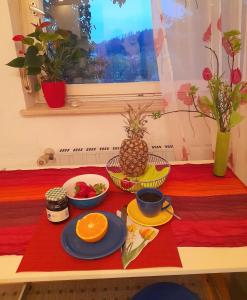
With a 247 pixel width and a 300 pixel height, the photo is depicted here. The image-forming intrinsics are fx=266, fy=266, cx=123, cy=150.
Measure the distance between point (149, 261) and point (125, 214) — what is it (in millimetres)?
219

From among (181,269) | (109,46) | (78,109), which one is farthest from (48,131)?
(181,269)

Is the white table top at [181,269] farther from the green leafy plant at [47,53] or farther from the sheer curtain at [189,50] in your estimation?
the green leafy plant at [47,53]

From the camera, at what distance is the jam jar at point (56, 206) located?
88 cm

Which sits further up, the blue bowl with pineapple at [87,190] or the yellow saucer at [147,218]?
the blue bowl with pineapple at [87,190]

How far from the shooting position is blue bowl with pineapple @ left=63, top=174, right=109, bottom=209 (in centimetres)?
97

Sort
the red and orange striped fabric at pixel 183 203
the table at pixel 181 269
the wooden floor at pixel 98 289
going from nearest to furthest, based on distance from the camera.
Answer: the table at pixel 181 269 → the red and orange striped fabric at pixel 183 203 → the wooden floor at pixel 98 289

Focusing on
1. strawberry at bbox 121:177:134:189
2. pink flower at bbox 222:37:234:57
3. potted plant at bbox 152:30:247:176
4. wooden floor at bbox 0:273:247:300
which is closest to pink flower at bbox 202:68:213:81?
potted plant at bbox 152:30:247:176

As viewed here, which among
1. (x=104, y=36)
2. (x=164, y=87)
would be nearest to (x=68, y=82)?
(x=104, y=36)

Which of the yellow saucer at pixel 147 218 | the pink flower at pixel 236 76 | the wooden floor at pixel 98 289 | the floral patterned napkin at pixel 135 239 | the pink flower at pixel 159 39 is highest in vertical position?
the pink flower at pixel 159 39

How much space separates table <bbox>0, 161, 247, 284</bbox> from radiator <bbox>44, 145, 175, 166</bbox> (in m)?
0.73

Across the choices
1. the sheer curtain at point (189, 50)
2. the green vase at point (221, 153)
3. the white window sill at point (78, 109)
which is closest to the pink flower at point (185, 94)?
the sheer curtain at point (189, 50)

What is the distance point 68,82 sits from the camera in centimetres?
157

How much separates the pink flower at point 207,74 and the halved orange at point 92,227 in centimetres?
83

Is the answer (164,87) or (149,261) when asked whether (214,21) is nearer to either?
(164,87)
